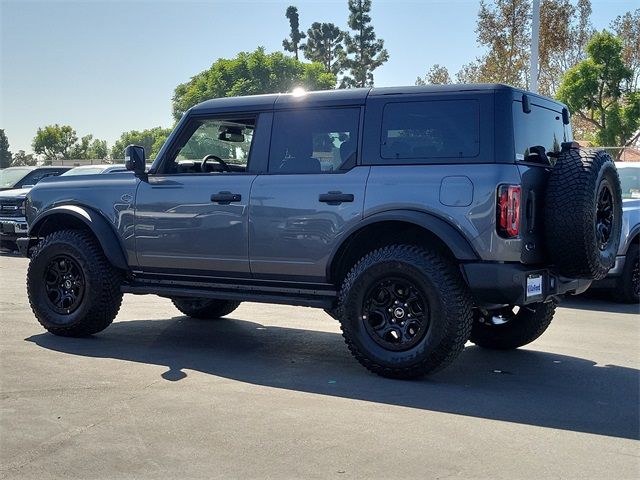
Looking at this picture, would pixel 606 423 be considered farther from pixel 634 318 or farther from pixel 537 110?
pixel 634 318

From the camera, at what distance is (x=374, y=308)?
6.38 metres

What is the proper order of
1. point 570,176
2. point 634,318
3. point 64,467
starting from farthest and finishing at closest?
point 634,318
point 570,176
point 64,467

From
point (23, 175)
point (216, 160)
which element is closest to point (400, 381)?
point (216, 160)

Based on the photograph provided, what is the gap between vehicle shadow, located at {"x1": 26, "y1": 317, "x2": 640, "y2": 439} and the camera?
215 inches

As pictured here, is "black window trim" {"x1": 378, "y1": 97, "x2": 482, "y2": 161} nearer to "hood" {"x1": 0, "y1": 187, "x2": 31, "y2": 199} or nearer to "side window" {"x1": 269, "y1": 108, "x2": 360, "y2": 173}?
"side window" {"x1": 269, "y1": 108, "x2": 360, "y2": 173}

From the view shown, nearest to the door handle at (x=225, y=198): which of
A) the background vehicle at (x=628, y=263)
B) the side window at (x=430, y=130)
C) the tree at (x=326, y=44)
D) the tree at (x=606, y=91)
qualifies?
the side window at (x=430, y=130)

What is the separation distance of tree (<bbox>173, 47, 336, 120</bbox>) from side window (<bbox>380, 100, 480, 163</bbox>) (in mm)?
58521

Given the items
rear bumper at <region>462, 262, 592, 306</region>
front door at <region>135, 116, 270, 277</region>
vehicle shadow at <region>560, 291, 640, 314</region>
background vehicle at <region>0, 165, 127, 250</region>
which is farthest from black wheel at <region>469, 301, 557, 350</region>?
background vehicle at <region>0, 165, 127, 250</region>

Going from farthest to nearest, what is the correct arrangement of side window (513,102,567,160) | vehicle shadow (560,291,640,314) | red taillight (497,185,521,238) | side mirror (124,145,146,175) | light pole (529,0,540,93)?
light pole (529,0,540,93) → vehicle shadow (560,291,640,314) → side mirror (124,145,146,175) → side window (513,102,567,160) → red taillight (497,185,521,238)

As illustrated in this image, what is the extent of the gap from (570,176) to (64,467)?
3.82m

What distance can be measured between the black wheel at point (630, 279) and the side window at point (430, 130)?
533 cm

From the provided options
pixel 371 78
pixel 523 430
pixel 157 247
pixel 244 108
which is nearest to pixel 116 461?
pixel 523 430

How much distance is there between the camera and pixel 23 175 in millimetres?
20156

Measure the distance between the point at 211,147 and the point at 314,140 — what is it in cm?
119
